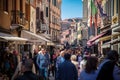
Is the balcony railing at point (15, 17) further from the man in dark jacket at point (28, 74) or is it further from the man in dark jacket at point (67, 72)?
the man in dark jacket at point (28, 74)

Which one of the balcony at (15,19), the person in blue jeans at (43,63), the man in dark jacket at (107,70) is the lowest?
the person in blue jeans at (43,63)

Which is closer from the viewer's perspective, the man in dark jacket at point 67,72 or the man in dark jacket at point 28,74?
the man in dark jacket at point 28,74

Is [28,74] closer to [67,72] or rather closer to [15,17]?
[67,72]

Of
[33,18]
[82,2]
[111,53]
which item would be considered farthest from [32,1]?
[82,2]

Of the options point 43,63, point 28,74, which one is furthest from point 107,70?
point 43,63

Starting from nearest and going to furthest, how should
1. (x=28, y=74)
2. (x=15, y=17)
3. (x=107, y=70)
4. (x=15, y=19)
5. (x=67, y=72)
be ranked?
(x=28, y=74) → (x=107, y=70) → (x=67, y=72) → (x=15, y=17) → (x=15, y=19)

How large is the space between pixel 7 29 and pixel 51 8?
132ft

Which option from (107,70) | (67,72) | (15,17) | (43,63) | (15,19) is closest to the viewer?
(107,70)

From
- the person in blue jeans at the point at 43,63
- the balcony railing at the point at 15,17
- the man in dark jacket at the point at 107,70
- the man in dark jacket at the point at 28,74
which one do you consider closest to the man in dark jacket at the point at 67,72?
the man in dark jacket at the point at 107,70

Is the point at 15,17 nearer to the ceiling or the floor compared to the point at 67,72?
nearer to the ceiling

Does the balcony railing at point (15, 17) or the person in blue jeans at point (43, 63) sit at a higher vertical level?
the balcony railing at point (15, 17)

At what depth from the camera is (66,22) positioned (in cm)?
16138

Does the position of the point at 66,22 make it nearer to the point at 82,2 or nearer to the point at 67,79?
the point at 82,2

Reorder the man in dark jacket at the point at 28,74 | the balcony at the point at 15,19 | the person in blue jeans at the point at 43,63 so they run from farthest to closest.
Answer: the balcony at the point at 15,19 < the person in blue jeans at the point at 43,63 < the man in dark jacket at the point at 28,74
